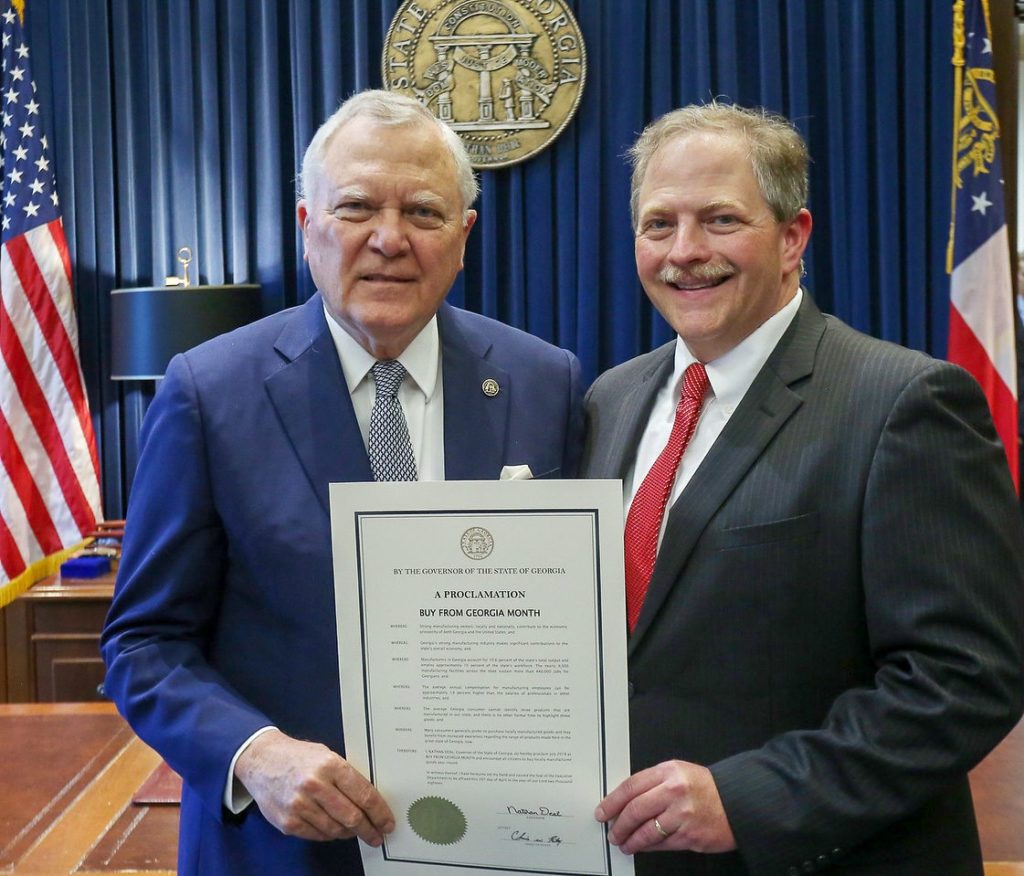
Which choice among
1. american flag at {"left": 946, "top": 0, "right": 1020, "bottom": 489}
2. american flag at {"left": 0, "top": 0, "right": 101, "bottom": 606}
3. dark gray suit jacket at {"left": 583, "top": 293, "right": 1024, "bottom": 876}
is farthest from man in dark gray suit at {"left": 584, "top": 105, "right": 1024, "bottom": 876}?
american flag at {"left": 0, "top": 0, "right": 101, "bottom": 606}

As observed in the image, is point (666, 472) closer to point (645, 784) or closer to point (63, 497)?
point (645, 784)

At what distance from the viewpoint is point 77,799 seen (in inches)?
Answer: 73.9

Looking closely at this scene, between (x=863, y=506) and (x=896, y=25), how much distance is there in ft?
11.0

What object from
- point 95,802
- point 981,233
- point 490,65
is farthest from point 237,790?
point 981,233

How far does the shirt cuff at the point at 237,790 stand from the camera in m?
1.36

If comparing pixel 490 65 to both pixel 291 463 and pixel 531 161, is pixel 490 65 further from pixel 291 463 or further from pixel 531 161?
pixel 291 463

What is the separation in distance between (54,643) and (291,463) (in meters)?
2.69

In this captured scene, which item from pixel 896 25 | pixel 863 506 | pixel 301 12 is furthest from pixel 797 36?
pixel 863 506

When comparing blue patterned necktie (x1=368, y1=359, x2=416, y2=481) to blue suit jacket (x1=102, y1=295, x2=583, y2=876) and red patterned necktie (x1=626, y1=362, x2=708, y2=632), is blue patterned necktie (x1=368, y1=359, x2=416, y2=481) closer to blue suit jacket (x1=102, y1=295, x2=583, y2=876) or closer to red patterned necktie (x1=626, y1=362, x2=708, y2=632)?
blue suit jacket (x1=102, y1=295, x2=583, y2=876)

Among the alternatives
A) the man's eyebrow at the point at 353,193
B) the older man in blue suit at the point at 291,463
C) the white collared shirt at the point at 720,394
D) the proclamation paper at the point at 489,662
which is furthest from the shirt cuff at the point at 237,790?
the man's eyebrow at the point at 353,193

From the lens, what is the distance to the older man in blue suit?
145cm

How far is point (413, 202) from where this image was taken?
1532 mm

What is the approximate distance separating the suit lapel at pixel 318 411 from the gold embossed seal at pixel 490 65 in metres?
2.83
